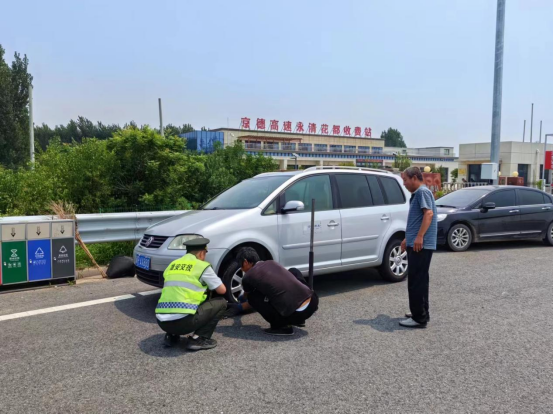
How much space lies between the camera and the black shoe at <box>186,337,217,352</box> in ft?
14.5

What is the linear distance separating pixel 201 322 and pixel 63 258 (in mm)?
3747

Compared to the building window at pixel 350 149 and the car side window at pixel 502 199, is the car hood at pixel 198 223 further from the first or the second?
the building window at pixel 350 149

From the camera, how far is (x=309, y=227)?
637cm

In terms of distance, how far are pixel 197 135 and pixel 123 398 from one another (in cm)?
7025

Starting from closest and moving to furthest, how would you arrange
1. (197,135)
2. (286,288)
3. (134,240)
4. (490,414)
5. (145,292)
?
1. (490,414)
2. (286,288)
3. (145,292)
4. (134,240)
5. (197,135)

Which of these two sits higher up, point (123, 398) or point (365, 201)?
point (365, 201)

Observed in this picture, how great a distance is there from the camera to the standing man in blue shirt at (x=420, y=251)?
202 inches

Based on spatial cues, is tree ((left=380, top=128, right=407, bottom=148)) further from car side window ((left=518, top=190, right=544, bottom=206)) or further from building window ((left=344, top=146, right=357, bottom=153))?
car side window ((left=518, top=190, right=544, bottom=206))

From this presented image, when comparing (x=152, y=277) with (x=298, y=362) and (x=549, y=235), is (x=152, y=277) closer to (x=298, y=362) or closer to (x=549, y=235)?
(x=298, y=362)

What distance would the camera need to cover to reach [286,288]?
15.7 ft

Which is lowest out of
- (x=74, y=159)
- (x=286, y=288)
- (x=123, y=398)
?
(x=123, y=398)

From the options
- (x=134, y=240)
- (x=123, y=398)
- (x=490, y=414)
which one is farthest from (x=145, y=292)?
(x=490, y=414)

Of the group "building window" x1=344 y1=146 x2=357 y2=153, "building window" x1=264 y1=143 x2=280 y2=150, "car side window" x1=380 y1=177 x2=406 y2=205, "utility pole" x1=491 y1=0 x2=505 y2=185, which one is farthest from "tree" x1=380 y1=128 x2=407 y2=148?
"car side window" x1=380 y1=177 x2=406 y2=205

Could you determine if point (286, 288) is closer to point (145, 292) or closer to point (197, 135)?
point (145, 292)
